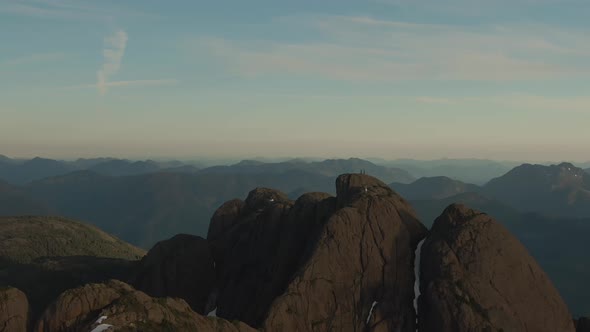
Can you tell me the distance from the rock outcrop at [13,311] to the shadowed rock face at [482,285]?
206ft

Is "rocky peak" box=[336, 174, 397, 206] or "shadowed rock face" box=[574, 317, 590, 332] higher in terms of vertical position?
"rocky peak" box=[336, 174, 397, 206]

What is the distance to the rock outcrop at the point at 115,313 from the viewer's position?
6688 cm

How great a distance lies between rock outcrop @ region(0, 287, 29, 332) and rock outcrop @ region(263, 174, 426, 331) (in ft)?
120

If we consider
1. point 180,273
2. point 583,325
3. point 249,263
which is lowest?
point 583,325

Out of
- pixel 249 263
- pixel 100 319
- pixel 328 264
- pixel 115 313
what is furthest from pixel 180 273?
pixel 100 319

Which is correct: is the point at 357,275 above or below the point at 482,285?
below

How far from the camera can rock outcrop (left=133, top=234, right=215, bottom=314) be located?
12312cm

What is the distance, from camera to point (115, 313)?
6744cm

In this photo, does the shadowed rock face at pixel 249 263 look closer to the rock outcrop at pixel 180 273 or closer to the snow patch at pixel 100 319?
the rock outcrop at pixel 180 273

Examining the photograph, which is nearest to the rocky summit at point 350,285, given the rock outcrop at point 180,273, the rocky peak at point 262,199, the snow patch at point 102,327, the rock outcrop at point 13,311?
the rock outcrop at point 13,311

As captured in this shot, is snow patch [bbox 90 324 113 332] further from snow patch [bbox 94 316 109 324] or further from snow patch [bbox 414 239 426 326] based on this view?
snow patch [bbox 414 239 426 326]

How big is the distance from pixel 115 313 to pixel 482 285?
59690 millimetres

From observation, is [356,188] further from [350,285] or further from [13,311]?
[13,311]

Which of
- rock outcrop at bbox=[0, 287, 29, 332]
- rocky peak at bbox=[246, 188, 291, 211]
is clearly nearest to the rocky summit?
rock outcrop at bbox=[0, 287, 29, 332]
